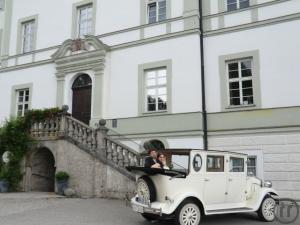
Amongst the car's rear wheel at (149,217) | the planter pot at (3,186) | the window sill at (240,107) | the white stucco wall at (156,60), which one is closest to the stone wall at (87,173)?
the planter pot at (3,186)

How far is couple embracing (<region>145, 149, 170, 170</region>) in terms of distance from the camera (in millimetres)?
8947

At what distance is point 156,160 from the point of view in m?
9.16

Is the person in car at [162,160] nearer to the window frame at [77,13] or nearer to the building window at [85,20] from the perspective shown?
the window frame at [77,13]

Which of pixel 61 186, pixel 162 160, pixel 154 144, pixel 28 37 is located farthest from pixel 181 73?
pixel 28 37

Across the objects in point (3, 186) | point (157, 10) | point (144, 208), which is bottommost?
point (144, 208)

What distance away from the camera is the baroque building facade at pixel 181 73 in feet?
45.3

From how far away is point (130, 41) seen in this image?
16.9 meters

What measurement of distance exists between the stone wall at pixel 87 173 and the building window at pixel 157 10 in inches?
253

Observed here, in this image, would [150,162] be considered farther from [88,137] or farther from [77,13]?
[77,13]

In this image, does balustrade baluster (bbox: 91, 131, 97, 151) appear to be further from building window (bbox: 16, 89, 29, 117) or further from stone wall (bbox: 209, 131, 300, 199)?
building window (bbox: 16, 89, 29, 117)

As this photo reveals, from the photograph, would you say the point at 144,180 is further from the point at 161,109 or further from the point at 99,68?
the point at 99,68

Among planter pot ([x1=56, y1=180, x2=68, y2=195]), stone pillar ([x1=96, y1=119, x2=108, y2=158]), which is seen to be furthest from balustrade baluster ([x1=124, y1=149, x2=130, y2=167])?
planter pot ([x1=56, y1=180, x2=68, y2=195])

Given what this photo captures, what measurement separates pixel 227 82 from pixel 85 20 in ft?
26.3

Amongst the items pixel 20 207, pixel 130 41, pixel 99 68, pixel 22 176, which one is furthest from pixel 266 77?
pixel 22 176
